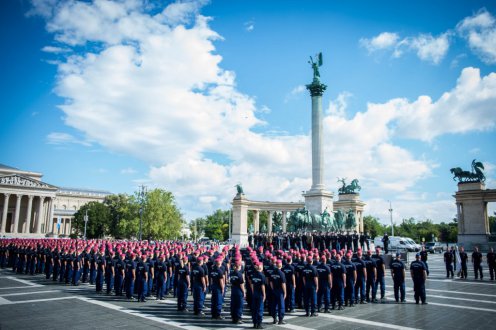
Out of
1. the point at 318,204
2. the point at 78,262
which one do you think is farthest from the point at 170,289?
the point at 318,204

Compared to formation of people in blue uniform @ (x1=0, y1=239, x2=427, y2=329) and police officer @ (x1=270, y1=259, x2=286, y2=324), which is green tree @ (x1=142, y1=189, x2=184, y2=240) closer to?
formation of people in blue uniform @ (x1=0, y1=239, x2=427, y2=329)

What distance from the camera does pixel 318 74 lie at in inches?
1678

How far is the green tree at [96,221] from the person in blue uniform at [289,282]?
72.1 m

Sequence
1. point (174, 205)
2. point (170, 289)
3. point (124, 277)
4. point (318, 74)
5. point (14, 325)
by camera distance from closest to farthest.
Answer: point (14, 325)
point (124, 277)
point (170, 289)
point (318, 74)
point (174, 205)

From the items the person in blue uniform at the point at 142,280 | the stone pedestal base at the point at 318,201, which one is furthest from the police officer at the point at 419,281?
the stone pedestal base at the point at 318,201

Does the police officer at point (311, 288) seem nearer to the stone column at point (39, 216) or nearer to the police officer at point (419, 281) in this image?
the police officer at point (419, 281)

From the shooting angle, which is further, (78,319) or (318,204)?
(318,204)

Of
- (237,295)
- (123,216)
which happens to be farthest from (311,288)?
(123,216)

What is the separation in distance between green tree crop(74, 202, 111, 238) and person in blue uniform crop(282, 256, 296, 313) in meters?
72.1

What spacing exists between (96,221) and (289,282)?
239 ft

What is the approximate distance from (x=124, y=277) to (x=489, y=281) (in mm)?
19948

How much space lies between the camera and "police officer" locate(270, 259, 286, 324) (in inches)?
401

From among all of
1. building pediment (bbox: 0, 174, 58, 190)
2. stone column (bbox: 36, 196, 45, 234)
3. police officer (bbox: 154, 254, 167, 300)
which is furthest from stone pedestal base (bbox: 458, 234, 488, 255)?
building pediment (bbox: 0, 174, 58, 190)

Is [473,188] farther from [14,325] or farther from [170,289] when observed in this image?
[14,325]
